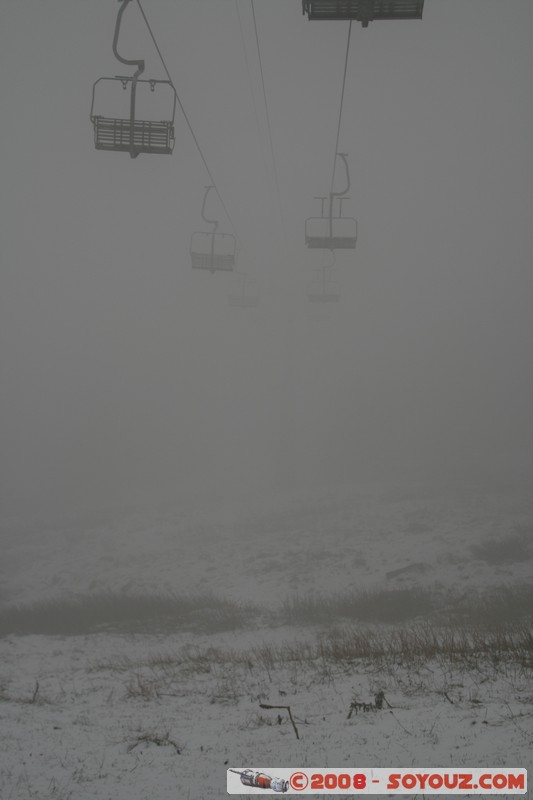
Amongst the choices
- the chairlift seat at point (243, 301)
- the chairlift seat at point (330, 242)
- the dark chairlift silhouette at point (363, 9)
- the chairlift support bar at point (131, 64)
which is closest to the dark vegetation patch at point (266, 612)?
the chairlift seat at point (330, 242)

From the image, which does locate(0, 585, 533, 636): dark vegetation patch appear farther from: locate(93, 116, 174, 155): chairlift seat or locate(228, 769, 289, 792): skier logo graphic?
locate(93, 116, 174, 155): chairlift seat

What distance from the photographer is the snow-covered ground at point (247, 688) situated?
5527 millimetres

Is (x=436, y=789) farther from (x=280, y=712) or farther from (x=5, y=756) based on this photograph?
(x=5, y=756)

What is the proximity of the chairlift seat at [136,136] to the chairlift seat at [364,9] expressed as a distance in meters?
3.64

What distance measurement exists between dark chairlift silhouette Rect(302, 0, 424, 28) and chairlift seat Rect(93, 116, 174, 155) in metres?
3.64

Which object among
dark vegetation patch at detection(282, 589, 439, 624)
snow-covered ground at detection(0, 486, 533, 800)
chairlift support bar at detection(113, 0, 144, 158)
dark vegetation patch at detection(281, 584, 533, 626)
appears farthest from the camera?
dark vegetation patch at detection(282, 589, 439, 624)

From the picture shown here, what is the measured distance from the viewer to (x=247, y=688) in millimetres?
8398

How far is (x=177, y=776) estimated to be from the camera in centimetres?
539

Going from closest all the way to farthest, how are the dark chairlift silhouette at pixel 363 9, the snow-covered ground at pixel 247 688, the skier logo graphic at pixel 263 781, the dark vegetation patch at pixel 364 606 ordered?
the skier logo graphic at pixel 263 781
the snow-covered ground at pixel 247 688
the dark chairlift silhouette at pixel 363 9
the dark vegetation patch at pixel 364 606

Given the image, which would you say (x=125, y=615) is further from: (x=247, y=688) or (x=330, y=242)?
(x=330, y=242)

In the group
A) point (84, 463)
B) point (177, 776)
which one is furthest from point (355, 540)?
point (84, 463)

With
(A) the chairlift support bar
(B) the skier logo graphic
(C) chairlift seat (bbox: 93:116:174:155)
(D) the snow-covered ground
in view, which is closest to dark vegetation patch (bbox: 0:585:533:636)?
(D) the snow-covered ground

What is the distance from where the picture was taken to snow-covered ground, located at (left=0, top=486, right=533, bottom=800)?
18.1 feet

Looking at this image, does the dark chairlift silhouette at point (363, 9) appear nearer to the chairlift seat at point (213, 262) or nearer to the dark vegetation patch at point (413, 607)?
the chairlift seat at point (213, 262)
